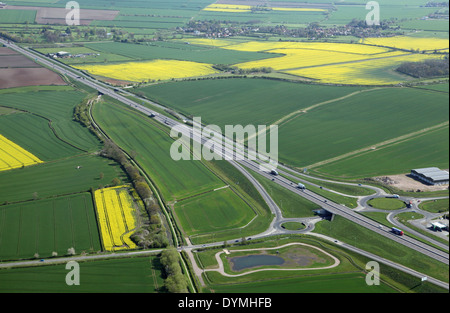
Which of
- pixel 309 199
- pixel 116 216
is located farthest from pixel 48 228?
pixel 309 199

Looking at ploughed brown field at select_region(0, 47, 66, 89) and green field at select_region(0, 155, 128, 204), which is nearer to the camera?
green field at select_region(0, 155, 128, 204)

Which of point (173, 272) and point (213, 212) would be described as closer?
point (173, 272)

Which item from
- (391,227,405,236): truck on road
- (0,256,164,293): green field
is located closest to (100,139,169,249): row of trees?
(0,256,164,293): green field

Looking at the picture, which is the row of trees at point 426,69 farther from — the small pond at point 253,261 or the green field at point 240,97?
the small pond at point 253,261

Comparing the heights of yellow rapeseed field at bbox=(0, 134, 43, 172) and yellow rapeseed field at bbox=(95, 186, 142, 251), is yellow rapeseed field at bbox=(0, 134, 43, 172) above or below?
above

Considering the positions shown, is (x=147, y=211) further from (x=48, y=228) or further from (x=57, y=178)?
(x=57, y=178)

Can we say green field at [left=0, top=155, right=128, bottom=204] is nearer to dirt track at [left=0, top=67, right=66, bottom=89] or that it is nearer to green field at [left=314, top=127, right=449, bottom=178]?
green field at [left=314, top=127, right=449, bottom=178]
